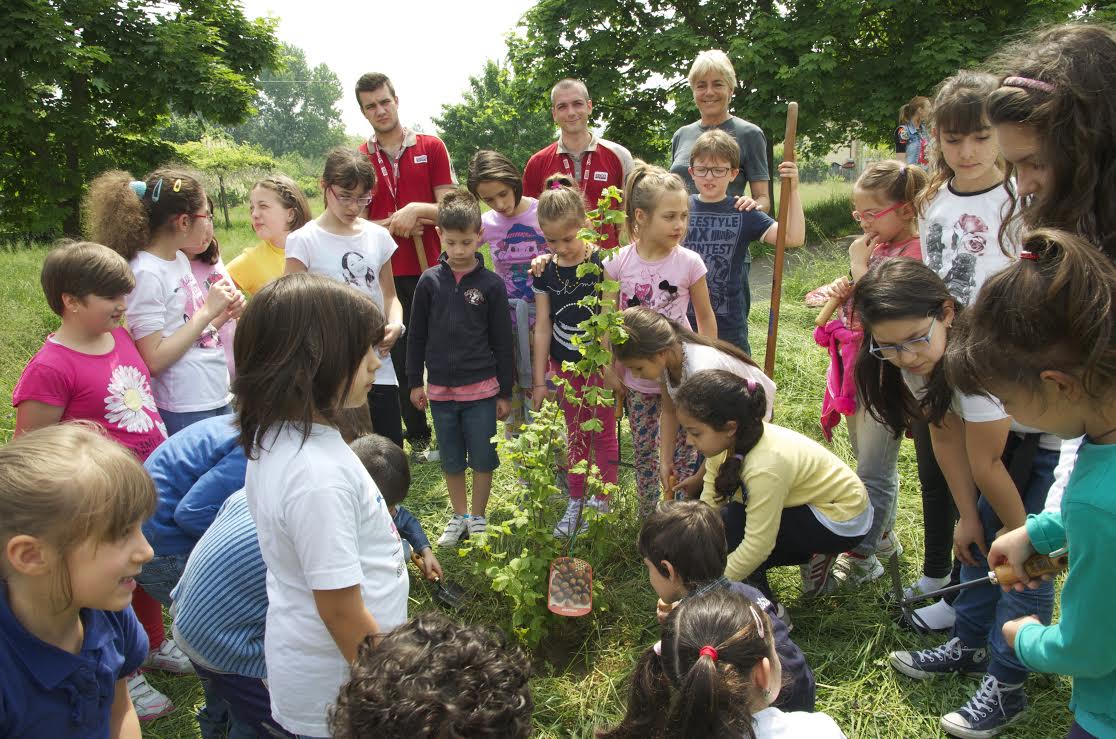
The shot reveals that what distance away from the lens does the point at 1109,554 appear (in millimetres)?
1241

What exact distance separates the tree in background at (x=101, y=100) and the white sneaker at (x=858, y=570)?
15916mm

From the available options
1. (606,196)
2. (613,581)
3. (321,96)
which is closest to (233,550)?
(606,196)

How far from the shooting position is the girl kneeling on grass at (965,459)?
221cm

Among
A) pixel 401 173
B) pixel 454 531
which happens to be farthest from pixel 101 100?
pixel 454 531

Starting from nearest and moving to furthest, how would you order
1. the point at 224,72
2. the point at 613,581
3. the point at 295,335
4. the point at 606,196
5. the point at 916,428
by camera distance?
the point at 295,335, the point at 606,196, the point at 916,428, the point at 613,581, the point at 224,72

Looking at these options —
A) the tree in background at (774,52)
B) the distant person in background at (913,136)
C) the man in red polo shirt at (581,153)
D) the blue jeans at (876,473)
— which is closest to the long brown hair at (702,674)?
the blue jeans at (876,473)

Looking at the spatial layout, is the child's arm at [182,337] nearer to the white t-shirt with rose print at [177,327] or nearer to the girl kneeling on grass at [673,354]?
the white t-shirt with rose print at [177,327]

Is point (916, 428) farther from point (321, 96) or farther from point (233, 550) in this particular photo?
point (321, 96)

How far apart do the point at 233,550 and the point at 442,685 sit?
1015 mm

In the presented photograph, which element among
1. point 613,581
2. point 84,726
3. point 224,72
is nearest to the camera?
point 84,726

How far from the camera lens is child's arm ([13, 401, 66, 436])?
2.54m

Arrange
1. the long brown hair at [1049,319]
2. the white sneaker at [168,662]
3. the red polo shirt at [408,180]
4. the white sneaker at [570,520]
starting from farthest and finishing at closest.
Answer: the red polo shirt at [408,180]
the white sneaker at [570,520]
the white sneaker at [168,662]
the long brown hair at [1049,319]

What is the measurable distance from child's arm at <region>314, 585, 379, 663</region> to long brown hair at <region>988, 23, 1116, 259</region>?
5.65 ft

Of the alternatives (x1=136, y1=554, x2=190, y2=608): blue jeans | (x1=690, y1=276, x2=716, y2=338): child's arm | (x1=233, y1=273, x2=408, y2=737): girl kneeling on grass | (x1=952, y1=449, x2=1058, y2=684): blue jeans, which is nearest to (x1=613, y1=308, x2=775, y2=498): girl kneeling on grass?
(x1=690, y1=276, x2=716, y2=338): child's arm
